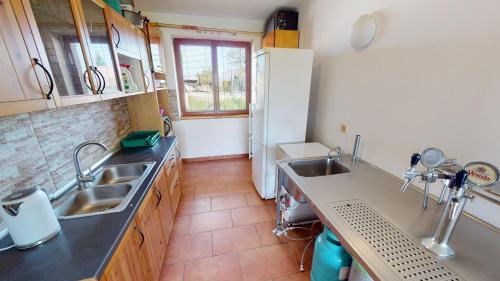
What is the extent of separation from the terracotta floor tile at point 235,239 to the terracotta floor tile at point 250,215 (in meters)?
0.10

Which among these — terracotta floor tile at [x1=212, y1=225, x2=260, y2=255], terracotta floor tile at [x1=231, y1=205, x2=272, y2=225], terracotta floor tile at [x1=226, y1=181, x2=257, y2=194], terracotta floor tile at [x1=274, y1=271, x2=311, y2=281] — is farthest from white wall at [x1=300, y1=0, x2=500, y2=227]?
terracotta floor tile at [x1=226, y1=181, x2=257, y2=194]

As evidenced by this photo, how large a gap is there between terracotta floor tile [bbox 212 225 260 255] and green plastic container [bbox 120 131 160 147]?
1.25m

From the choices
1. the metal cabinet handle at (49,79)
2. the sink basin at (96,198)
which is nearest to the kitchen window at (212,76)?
the sink basin at (96,198)

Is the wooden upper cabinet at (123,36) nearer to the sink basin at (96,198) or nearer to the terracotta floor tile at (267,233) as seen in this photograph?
the sink basin at (96,198)

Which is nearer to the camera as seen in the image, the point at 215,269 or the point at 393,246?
the point at 393,246

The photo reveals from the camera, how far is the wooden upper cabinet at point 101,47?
1.20 meters

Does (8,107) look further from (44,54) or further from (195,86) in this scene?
(195,86)

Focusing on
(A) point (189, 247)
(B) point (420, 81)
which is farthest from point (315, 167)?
(A) point (189, 247)

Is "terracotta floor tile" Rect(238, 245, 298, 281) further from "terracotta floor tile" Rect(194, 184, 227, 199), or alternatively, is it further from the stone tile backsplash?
the stone tile backsplash

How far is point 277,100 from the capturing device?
7.03ft

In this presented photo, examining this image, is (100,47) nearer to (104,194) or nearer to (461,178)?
(104,194)

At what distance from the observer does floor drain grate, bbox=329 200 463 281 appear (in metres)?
0.71

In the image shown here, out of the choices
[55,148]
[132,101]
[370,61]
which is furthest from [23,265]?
[370,61]

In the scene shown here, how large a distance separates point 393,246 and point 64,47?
1.93m
